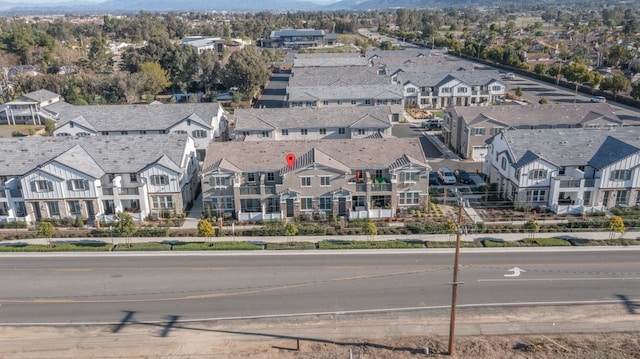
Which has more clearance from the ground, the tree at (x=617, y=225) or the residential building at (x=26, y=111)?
the residential building at (x=26, y=111)

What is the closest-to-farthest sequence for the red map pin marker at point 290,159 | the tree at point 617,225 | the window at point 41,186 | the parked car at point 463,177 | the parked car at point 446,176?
the tree at point 617,225
the window at point 41,186
the red map pin marker at point 290,159
the parked car at point 446,176
the parked car at point 463,177

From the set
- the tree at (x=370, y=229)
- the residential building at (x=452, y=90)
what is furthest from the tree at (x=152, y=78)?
the tree at (x=370, y=229)

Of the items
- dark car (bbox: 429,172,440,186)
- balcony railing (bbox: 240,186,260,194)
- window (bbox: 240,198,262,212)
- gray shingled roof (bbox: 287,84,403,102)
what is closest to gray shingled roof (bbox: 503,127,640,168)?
dark car (bbox: 429,172,440,186)

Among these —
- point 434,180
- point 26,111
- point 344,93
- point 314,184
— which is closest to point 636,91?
point 344,93

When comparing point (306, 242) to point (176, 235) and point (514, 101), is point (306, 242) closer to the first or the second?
point (176, 235)

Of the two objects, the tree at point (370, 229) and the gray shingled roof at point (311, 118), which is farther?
the gray shingled roof at point (311, 118)

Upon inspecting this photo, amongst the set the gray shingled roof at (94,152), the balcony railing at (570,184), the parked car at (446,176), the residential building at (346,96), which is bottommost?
the parked car at (446,176)

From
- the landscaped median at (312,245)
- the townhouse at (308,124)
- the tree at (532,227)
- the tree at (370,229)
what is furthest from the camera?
the townhouse at (308,124)

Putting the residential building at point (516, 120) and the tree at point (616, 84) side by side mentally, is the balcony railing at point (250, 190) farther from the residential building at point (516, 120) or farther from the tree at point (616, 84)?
the tree at point (616, 84)
